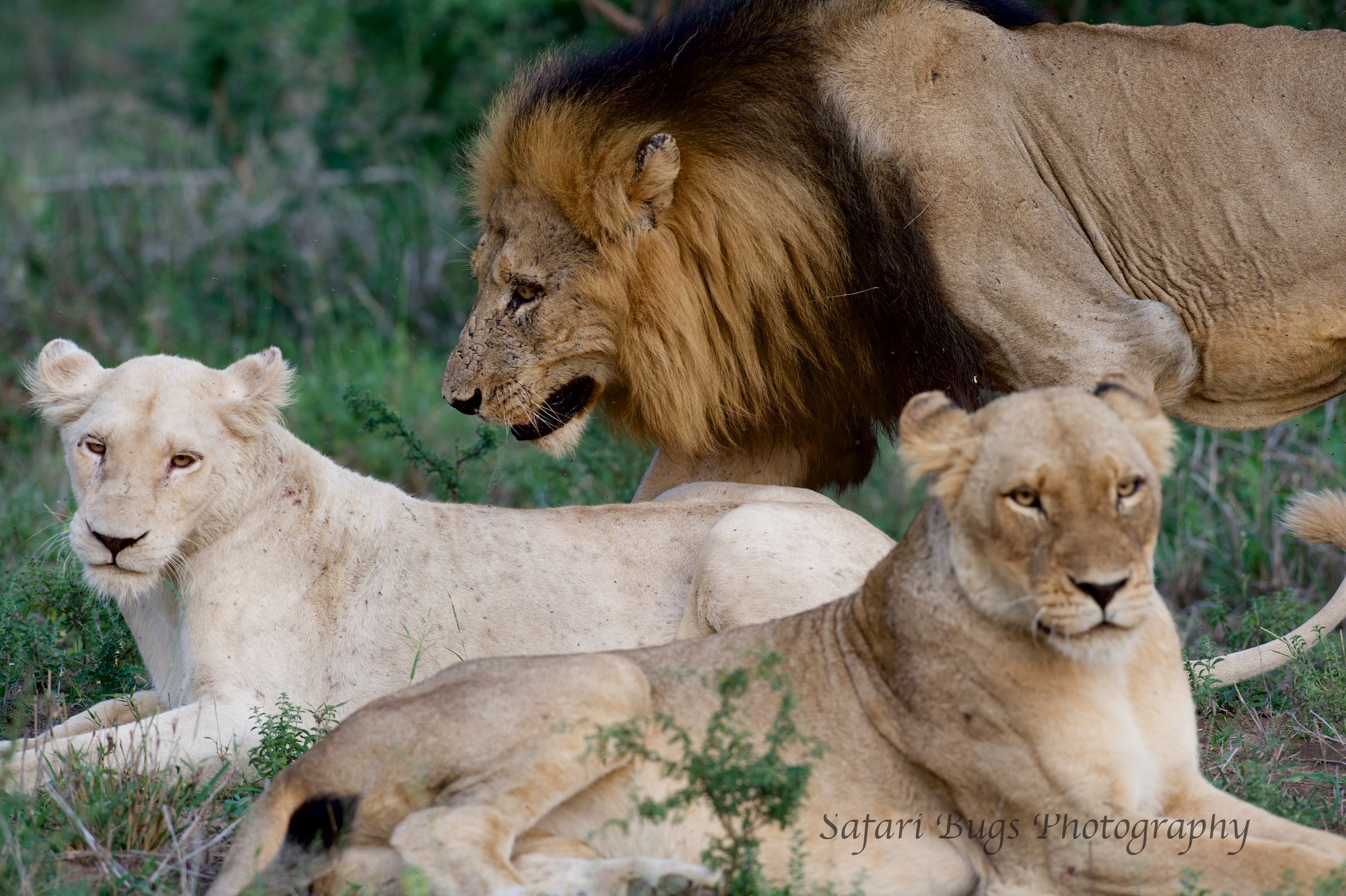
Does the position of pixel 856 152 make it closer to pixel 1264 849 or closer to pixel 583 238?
pixel 583 238

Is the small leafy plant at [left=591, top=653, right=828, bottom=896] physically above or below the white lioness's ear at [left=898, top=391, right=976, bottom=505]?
below

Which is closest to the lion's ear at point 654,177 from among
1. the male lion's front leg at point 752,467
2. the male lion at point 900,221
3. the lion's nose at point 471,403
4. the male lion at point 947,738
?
the male lion at point 900,221

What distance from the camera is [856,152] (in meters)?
4.52

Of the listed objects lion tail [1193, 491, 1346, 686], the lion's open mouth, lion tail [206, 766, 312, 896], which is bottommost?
lion tail [1193, 491, 1346, 686]

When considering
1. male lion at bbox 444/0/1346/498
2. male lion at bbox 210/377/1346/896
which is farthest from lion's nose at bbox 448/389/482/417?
male lion at bbox 210/377/1346/896

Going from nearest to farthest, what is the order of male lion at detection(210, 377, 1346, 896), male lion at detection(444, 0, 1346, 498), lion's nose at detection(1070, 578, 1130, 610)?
lion's nose at detection(1070, 578, 1130, 610) → male lion at detection(210, 377, 1346, 896) → male lion at detection(444, 0, 1346, 498)

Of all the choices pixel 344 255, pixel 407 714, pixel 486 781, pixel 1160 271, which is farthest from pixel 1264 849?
pixel 344 255

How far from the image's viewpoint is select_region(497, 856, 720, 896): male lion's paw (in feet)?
9.57

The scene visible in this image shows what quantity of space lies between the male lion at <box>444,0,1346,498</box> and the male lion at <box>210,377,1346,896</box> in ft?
4.45

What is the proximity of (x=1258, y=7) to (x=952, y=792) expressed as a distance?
562 centimetres

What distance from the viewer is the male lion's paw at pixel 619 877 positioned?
115 inches

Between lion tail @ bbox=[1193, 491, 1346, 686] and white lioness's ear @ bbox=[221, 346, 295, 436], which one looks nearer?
lion tail @ bbox=[1193, 491, 1346, 686]

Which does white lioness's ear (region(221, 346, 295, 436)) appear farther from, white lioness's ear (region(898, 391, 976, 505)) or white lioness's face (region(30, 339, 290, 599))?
white lioness's ear (region(898, 391, 976, 505))

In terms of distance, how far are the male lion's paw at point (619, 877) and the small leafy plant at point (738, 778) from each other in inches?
2.1
